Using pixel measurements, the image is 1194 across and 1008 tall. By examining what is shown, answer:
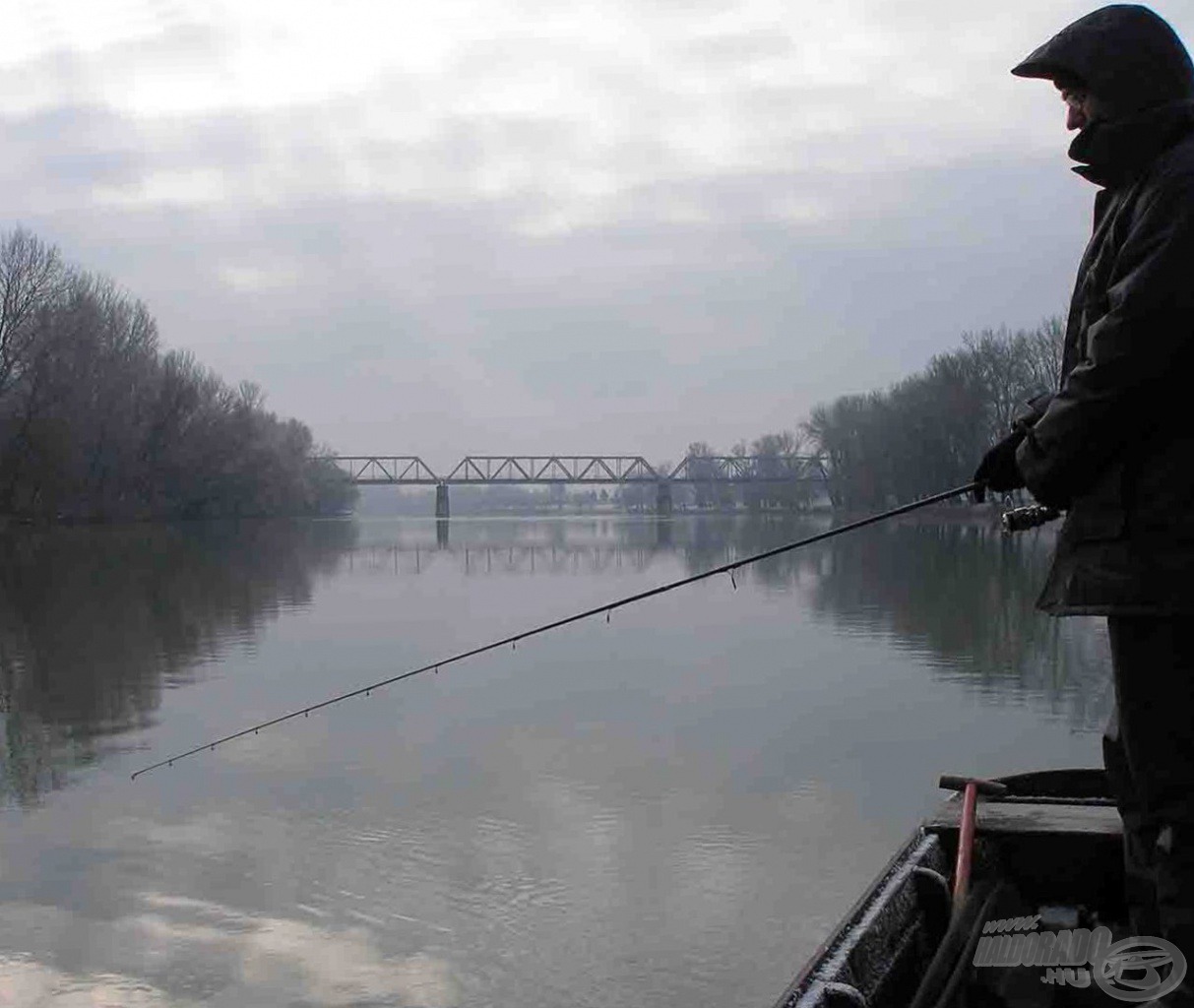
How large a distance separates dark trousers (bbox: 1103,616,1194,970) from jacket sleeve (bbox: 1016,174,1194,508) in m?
0.36

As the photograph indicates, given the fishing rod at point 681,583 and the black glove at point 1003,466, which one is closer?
the black glove at point 1003,466

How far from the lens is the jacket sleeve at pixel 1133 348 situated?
8.48ft

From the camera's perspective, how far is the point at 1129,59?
9.35 feet

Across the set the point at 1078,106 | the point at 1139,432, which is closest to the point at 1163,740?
the point at 1139,432

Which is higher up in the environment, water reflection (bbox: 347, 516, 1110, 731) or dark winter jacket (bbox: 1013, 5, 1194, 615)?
dark winter jacket (bbox: 1013, 5, 1194, 615)

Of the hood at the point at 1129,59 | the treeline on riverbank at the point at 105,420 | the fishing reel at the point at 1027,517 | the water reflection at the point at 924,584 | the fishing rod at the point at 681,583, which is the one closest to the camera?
the hood at the point at 1129,59

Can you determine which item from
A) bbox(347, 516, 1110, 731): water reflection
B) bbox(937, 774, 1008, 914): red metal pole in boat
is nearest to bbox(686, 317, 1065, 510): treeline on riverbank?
bbox(347, 516, 1110, 731): water reflection

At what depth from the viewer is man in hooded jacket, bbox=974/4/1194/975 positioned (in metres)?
2.61

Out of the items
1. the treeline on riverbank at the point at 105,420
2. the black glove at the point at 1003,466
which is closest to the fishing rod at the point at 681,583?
the black glove at the point at 1003,466

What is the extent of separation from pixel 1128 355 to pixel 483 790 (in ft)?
21.3

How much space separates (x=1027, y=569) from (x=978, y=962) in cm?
2652

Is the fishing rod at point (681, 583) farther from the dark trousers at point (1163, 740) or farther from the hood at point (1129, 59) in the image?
the hood at point (1129, 59)

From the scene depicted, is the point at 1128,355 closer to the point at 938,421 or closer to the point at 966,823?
the point at 966,823

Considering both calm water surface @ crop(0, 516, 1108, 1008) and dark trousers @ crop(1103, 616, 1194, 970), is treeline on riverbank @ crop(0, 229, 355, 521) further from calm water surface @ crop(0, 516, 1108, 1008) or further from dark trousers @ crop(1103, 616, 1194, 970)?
dark trousers @ crop(1103, 616, 1194, 970)
